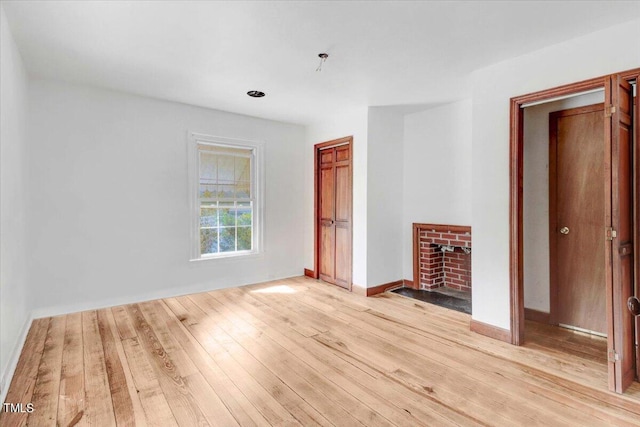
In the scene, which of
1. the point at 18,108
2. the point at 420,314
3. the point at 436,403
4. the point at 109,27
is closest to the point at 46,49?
the point at 18,108

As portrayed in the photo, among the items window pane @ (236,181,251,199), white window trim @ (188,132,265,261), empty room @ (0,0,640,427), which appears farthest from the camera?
window pane @ (236,181,251,199)

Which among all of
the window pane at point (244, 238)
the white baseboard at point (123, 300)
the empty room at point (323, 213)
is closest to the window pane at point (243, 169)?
the empty room at point (323, 213)

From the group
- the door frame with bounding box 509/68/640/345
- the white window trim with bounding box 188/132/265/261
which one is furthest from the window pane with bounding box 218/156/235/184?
the door frame with bounding box 509/68/640/345

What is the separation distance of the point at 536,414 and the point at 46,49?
4.47 metres

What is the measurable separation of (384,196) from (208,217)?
8.14 ft

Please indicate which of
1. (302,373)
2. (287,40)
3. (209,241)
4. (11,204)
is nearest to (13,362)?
(11,204)

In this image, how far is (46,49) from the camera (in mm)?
2721

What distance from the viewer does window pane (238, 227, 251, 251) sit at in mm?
4867

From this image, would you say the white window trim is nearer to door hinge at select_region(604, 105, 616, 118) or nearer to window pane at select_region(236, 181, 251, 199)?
window pane at select_region(236, 181, 251, 199)

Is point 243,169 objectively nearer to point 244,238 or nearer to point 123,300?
point 244,238

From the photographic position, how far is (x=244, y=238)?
491cm

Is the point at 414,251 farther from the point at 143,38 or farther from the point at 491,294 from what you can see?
the point at 143,38

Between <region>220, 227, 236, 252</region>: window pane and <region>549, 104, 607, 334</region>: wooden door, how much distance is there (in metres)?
3.91

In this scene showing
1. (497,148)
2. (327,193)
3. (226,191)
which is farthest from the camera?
(327,193)
